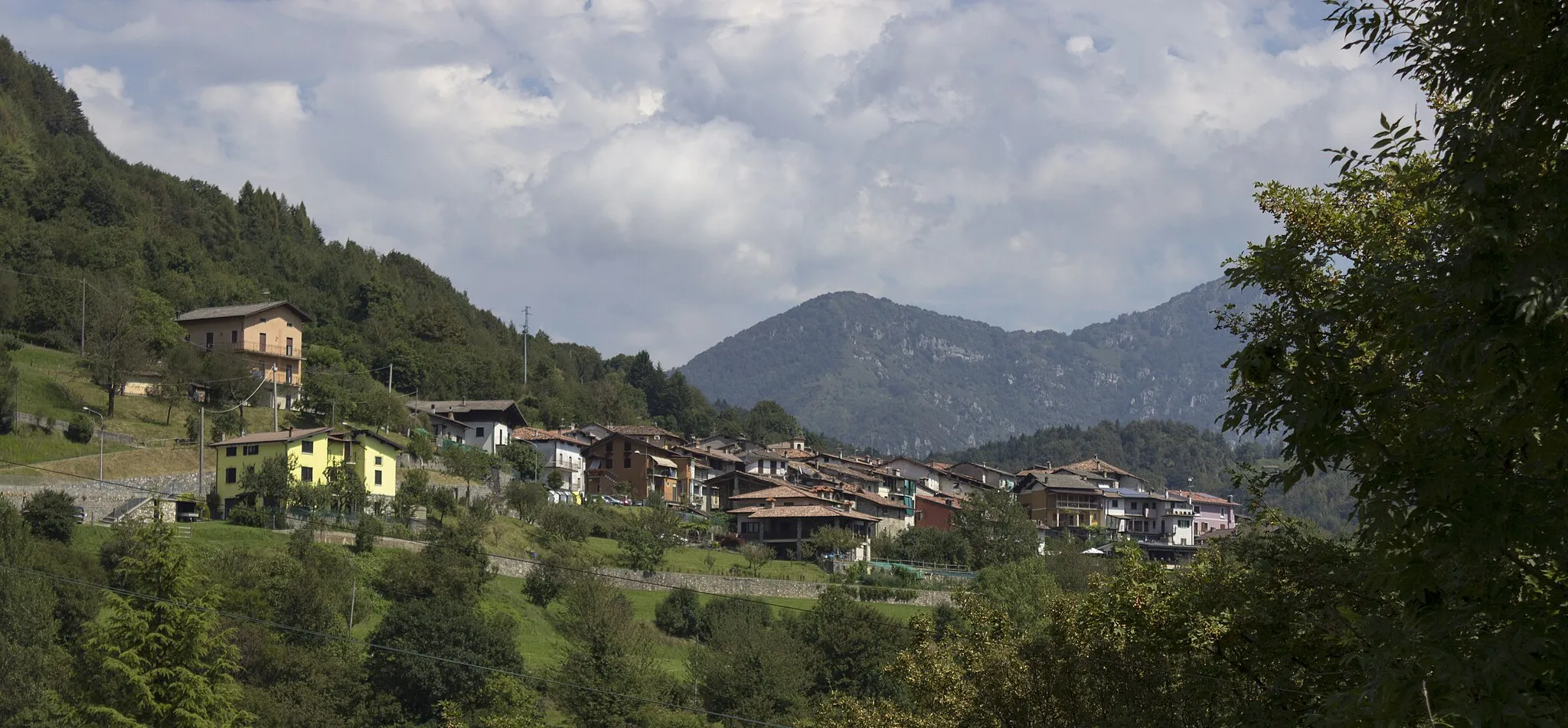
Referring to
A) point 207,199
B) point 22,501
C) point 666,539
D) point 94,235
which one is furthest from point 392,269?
point 22,501

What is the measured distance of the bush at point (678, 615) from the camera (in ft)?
186

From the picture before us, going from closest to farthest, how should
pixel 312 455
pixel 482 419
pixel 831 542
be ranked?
pixel 312 455
pixel 831 542
pixel 482 419

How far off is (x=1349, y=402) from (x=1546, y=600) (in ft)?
5.18

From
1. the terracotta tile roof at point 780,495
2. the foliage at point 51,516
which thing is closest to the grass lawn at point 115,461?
the foliage at point 51,516

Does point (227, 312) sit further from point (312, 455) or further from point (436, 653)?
point (436, 653)

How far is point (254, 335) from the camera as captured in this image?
85125mm

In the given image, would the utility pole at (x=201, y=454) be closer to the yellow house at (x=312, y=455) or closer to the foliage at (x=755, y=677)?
the yellow house at (x=312, y=455)

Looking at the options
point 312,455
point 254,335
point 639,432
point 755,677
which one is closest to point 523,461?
point 639,432

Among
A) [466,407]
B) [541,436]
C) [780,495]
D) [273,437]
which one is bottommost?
[780,495]

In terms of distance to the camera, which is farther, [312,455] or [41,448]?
[312,455]

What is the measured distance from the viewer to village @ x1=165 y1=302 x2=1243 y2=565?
64.6 meters

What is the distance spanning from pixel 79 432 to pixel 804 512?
36.0 meters

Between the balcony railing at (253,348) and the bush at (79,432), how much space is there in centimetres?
1927

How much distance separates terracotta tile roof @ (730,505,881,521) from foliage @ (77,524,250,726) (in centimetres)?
4515
